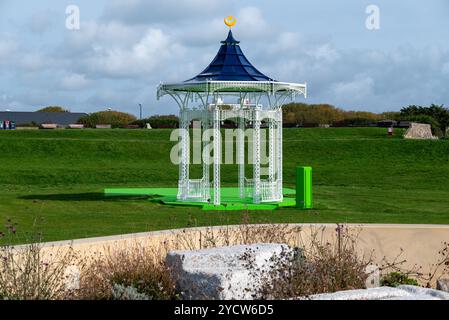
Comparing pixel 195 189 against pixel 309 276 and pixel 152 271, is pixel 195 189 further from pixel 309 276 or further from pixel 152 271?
pixel 309 276

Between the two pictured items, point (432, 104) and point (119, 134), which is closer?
point (119, 134)

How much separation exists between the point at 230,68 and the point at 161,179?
9.12 meters

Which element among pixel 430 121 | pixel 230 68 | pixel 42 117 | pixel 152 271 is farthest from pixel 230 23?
pixel 42 117

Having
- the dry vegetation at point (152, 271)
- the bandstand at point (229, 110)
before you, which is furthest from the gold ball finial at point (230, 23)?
the dry vegetation at point (152, 271)

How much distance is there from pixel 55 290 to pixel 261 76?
12867mm

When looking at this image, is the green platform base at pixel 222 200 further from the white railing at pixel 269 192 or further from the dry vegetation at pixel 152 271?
the dry vegetation at pixel 152 271

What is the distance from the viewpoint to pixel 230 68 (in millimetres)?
19125

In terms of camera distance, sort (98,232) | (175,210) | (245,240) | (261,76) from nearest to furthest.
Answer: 1. (245,240)
2. (98,232)
3. (175,210)
4. (261,76)

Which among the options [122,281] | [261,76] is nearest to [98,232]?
[122,281]

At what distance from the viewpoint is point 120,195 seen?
69.4 ft

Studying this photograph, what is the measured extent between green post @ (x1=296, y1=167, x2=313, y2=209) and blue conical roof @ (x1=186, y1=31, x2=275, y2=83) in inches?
98.9

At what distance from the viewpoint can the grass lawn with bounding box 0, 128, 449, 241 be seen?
1571 centimetres

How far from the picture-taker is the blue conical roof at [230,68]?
61.4 ft

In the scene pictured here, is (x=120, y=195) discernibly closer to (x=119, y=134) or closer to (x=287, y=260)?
(x=287, y=260)
